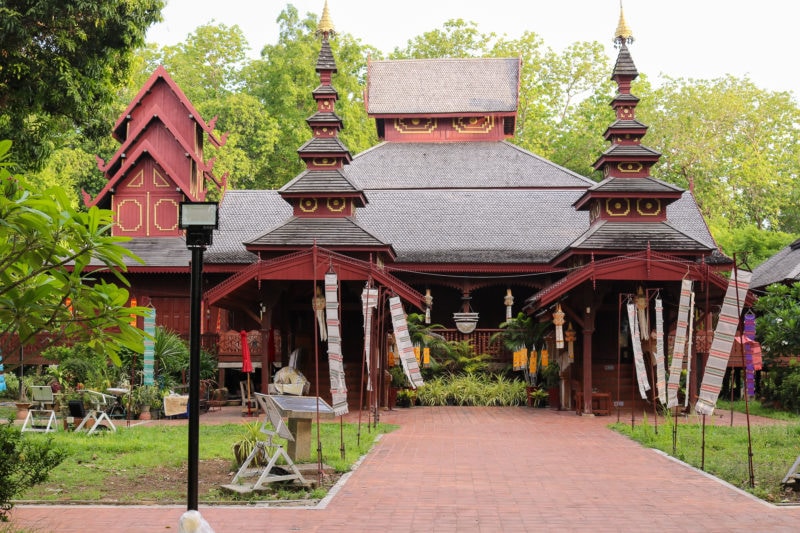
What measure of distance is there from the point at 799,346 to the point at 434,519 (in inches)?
266

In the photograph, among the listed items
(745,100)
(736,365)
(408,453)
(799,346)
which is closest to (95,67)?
(408,453)

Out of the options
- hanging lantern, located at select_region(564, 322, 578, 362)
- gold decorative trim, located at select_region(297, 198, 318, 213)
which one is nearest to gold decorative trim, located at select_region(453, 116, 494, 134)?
gold decorative trim, located at select_region(297, 198, 318, 213)

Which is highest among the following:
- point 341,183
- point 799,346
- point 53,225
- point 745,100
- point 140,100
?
point 745,100

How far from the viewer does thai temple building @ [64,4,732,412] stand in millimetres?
21625

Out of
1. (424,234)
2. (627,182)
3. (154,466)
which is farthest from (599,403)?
(154,466)

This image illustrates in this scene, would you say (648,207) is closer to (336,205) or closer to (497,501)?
(336,205)

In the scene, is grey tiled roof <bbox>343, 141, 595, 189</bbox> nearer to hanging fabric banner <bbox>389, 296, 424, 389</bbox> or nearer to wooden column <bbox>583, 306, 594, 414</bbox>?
wooden column <bbox>583, 306, 594, 414</bbox>

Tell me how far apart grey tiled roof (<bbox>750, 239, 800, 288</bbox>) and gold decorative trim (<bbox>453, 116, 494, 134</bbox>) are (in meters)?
11.2

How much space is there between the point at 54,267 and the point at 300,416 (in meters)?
5.24

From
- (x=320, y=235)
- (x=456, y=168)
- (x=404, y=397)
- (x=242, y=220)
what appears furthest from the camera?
(x=456, y=168)

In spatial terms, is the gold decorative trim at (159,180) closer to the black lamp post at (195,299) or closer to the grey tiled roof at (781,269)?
the grey tiled roof at (781,269)

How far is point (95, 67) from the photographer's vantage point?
53.0 feet

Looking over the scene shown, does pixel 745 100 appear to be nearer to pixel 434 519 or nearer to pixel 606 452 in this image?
pixel 606 452

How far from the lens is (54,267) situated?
Result: 7.04 metres
